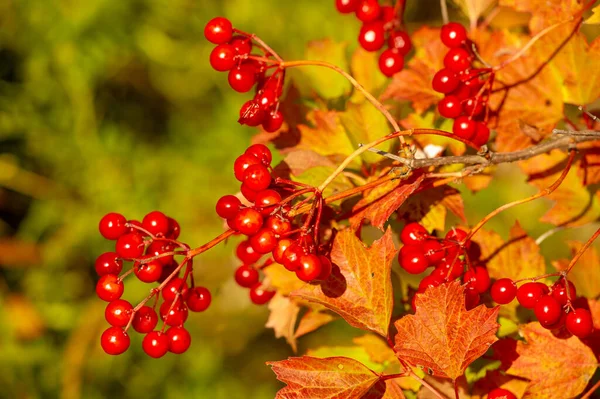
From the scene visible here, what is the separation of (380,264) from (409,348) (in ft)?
0.40

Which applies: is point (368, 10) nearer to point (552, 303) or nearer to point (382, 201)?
point (382, 201)

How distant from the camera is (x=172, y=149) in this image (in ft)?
8.57

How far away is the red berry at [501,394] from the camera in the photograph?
0.85 meters

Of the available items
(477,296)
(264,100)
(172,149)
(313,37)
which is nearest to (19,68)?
(172,149)

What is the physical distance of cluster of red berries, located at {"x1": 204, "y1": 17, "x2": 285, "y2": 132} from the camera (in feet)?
3.11

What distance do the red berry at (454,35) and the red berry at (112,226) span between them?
59cm

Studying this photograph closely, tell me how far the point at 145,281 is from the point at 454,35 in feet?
2.04

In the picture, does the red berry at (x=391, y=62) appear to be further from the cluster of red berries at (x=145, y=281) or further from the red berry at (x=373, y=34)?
the cluster of red berries at (x=145, y=281)

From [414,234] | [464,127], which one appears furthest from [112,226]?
[464,127]

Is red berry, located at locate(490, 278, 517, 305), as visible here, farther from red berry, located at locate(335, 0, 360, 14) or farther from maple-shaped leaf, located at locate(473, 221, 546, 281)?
red berry, located at locate(335, 0, 360, 14)

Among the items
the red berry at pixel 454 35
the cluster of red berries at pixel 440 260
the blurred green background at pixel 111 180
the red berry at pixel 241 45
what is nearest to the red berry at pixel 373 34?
the red berry at pixel 454 35

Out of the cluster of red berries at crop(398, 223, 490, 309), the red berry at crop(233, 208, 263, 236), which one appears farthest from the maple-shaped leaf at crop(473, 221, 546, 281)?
the red berry at crop(233, 208, 263, 236)

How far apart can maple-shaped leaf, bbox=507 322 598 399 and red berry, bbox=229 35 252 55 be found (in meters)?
0.59

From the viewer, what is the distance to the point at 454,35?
1008 mm
